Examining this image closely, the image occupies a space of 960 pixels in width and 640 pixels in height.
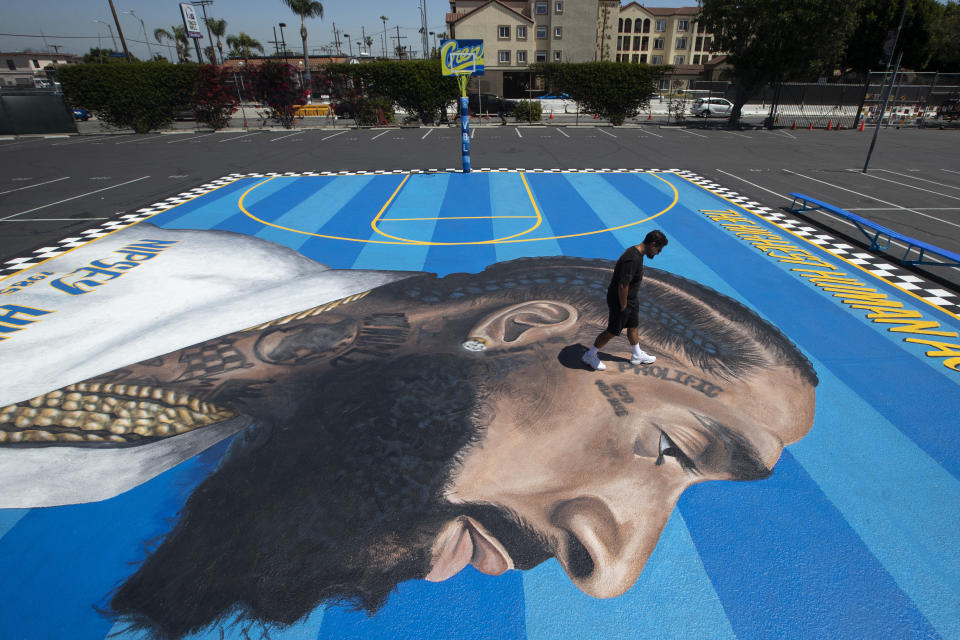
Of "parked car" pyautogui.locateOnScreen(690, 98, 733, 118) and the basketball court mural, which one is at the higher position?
"parked car" pyautogui.locateOnScreen(690, 98, 733, 118)

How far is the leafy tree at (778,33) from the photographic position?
2678cm

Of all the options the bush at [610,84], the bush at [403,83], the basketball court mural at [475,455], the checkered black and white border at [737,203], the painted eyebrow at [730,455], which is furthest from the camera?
the bush at [610,84]

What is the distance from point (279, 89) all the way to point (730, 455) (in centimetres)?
3816

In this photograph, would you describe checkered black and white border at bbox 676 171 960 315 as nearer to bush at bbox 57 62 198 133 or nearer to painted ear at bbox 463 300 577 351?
painted ear at bbox 463 300 577 351

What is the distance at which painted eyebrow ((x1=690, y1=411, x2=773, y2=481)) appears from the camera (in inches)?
193

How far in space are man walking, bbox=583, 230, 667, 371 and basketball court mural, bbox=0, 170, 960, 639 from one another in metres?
0.27

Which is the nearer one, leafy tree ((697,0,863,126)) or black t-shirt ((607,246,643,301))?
black t-shirt ((607,246,643,301))

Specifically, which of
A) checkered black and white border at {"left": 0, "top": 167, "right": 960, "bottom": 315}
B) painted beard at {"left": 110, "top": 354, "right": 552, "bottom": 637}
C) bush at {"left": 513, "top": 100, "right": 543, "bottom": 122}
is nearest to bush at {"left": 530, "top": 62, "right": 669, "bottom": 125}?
bush at {"left": 513, "top": 100, "right": 543, "bottom": 122}

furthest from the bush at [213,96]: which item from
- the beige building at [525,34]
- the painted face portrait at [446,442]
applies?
the painted face portrait at [446,442]

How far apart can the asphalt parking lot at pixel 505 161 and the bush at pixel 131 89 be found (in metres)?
1.93

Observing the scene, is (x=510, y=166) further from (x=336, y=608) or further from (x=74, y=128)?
(x=74, y=128)

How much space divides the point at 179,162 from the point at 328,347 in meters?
20.0

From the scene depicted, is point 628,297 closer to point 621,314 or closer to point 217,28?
point 621,314

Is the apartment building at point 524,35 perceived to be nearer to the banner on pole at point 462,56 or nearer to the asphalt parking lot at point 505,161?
the asphalt parking lot at point 505,161
